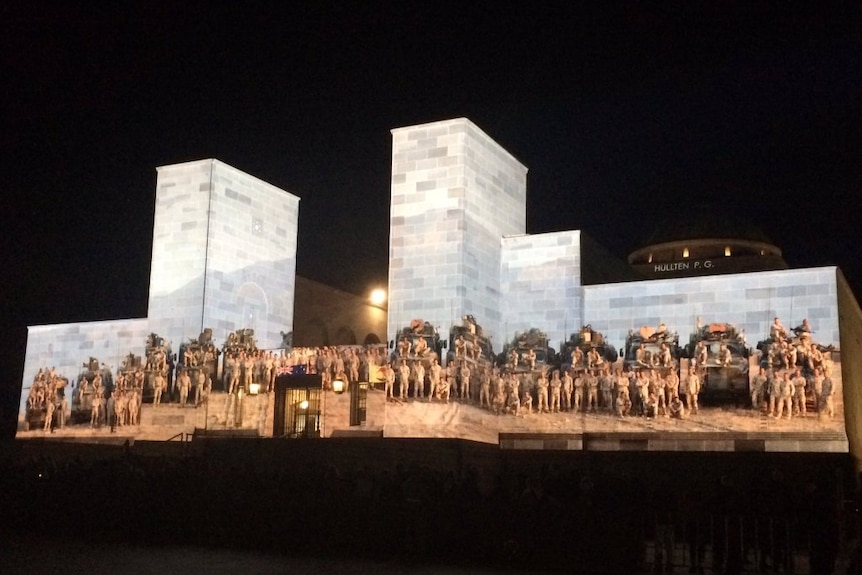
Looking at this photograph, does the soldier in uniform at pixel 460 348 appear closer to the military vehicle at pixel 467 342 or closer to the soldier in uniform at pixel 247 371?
the military vehicle at pixel 467 342

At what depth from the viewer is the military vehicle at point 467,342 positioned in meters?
22.6

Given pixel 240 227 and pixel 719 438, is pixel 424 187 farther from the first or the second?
pixel 719 438

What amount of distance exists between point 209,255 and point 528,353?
10.0 metres

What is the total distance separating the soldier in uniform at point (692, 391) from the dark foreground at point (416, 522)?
198cm

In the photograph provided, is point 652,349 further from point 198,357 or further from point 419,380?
point 198,357

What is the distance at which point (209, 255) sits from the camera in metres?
27.2

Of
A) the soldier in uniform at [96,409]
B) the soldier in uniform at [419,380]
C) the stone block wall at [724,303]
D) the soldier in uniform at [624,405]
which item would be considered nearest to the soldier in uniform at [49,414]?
the soldier in uniform at [96,409]

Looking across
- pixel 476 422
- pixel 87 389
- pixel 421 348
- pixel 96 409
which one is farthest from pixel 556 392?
pixel 87 389

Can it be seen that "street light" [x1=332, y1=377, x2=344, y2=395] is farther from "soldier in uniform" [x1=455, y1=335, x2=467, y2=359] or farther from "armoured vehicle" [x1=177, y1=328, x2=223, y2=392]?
"armoured vehicle" [x1=177, y1=328, x2=223, y2=392]

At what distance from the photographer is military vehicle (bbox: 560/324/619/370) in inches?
879

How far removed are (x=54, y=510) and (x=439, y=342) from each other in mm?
9434

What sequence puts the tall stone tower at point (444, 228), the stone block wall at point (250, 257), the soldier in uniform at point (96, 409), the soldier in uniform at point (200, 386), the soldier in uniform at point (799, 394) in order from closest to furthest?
the soldier in uniform at point (799, 394), the tall stone tower at point (444, 228), the soldier in uniform at point (200, 386), the stone block wall at point (250, 257), the soldier in uniform at point (96, 409)

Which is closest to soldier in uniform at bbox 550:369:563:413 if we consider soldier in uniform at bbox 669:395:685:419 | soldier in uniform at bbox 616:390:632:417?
soldier in uniform at bbox 616:390:632:417

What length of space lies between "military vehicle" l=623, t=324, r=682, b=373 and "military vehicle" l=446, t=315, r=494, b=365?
11.5 feet
